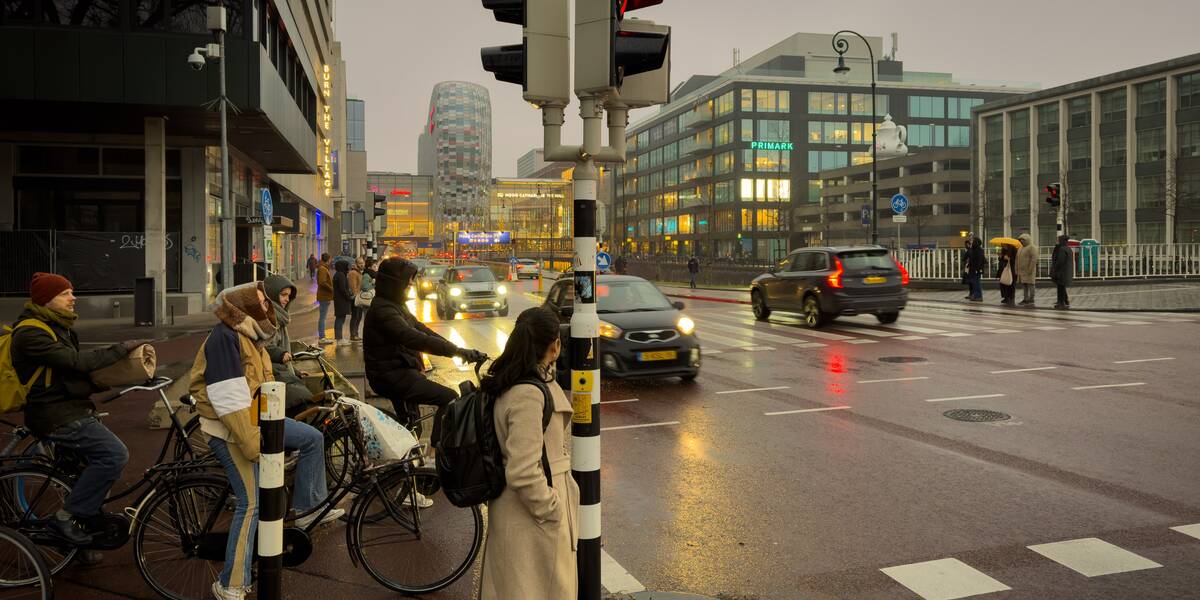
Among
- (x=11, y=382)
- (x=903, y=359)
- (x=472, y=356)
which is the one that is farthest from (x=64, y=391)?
(x=903, y=359)

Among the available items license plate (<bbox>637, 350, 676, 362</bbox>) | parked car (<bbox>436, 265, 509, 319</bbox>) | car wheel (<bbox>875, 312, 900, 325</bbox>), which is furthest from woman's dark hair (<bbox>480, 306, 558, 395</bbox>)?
parked car (<bbox>436, 265, 509, 319</bbox>)

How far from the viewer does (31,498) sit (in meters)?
4.64

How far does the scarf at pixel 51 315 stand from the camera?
4.70 m

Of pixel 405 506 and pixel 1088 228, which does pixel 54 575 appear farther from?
pixel 1088 228

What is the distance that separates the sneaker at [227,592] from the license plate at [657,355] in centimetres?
779

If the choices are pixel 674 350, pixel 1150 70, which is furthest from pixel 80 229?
pixel 1150 70

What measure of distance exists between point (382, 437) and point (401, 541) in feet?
2.11

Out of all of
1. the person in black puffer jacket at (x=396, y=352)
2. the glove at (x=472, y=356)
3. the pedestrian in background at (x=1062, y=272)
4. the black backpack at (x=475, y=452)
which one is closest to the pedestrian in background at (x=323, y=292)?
the person in black puffer jacket at (x=396, y=352)

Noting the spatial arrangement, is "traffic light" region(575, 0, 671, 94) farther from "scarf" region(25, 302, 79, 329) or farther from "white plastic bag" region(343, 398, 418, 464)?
"scarf" region(25, 302, 79, 329)

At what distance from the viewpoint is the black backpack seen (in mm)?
3402

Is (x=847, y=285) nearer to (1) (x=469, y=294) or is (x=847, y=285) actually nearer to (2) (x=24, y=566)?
(1) (x=469, y=294)

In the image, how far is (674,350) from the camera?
472 inches

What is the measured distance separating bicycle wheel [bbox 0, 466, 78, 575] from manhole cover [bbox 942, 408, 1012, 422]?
27.6 ft

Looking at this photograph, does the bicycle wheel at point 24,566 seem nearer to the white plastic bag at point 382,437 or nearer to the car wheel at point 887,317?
the white plastic bag at point 382,437
